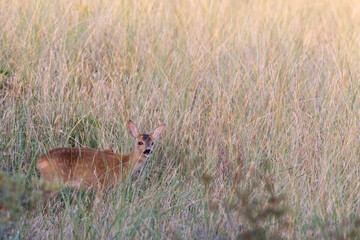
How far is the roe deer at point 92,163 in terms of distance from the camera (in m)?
4.28

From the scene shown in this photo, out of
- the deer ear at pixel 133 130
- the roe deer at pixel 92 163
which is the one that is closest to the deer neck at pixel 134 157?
the roe deer at pixel 92 163

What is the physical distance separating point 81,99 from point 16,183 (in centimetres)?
189

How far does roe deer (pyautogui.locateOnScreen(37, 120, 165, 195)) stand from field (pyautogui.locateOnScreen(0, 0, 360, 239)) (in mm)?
137

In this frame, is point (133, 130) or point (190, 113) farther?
point (190, 113)

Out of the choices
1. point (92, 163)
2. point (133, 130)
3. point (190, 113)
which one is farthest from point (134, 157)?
point (190, 113)

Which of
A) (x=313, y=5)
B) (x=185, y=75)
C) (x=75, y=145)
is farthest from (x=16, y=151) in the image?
(x=313, y=5)

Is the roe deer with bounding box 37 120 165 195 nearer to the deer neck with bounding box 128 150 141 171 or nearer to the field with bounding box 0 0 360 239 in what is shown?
the deer neck with bounding box 128 150 141 171

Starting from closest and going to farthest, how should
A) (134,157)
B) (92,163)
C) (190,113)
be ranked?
(92,163) < (134,157) < (190,113)

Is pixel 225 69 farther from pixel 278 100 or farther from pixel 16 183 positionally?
pixel 16 183

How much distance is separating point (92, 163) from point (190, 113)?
1.18 m

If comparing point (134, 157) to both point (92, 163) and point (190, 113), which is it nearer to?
point (92, 163)

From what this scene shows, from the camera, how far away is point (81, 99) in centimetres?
525

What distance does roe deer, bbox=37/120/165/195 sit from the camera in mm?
4277

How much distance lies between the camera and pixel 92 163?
172 inches
